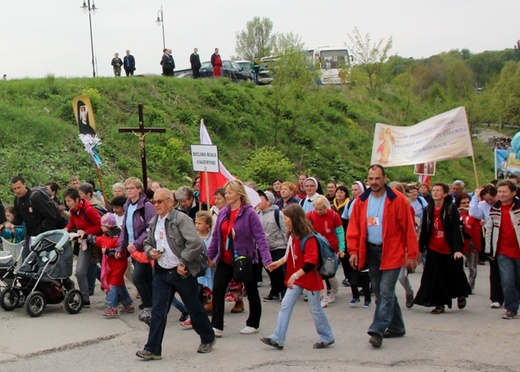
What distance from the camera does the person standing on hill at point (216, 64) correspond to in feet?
115

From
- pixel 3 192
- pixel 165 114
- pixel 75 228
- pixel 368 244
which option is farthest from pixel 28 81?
pixel 368 244

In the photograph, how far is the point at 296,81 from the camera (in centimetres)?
3034

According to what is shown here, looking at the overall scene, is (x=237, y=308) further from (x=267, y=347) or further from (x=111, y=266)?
(x=267, y=347)

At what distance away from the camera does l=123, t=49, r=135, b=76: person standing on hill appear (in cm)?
3338

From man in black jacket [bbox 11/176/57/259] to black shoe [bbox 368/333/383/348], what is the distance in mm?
5065

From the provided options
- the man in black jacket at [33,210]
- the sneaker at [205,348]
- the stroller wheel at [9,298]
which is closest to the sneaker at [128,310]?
the stroller wheel at [9,298]

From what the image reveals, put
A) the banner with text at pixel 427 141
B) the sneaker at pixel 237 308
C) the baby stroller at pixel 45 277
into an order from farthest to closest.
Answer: the banner with text at pixel 427 141
the sneaker at pixel 237 308
the baby stroller at pixel 45 277

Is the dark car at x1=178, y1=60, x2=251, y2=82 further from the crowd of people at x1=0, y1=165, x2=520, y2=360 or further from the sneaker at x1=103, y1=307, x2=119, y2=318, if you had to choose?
the sneaker at x1=103, y1=307, x2=119, y2=318

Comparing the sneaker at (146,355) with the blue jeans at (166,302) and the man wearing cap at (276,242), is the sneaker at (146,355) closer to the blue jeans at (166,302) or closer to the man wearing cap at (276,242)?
the blue jeans at (166,302)

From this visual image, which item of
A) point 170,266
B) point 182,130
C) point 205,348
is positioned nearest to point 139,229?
point 170,266

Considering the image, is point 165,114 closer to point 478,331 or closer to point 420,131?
point 420,131

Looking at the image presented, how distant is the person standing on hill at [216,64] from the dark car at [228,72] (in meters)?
0.85

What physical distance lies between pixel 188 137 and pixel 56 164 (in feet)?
21.8

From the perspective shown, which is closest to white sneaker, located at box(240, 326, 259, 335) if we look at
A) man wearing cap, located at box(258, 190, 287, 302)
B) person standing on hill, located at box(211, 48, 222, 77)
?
man wearing cap, located at box(258, 190, 287, 302)
